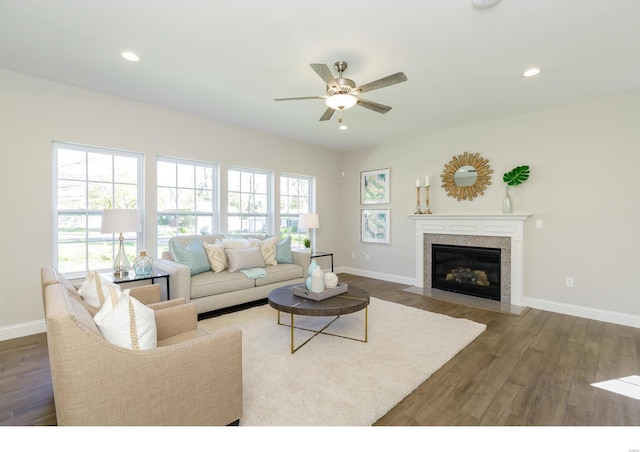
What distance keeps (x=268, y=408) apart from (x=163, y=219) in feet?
10.4

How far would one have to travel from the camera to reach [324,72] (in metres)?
2.22

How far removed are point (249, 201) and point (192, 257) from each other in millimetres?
1709

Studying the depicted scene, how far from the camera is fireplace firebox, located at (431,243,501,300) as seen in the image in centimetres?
439

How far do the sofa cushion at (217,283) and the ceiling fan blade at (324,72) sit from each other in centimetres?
252

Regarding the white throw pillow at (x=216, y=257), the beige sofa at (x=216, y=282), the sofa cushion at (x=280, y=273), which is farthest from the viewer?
the sofa cushion at (x=280, y=273)

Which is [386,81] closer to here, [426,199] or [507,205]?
[507,205]

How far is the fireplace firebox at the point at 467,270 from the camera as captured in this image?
4387 mm

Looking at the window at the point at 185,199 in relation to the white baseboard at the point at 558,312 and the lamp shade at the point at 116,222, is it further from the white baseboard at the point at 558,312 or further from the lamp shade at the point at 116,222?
the white baseboard at the point at 558,312

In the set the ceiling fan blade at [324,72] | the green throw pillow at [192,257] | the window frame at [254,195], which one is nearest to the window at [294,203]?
the window frame at [254,195]

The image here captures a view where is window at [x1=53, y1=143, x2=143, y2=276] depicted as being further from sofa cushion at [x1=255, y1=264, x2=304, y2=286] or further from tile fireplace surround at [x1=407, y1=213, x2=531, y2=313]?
tile fireplace surround at [x1=407, y1=213, x2=531, y2=313]

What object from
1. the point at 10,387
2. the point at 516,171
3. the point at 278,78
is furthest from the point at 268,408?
the point at 516,171

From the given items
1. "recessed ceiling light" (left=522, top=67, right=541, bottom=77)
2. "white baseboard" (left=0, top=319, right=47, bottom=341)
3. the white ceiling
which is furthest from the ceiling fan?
"white baseboard" (left=0, top=319, right=47, bottom=341)

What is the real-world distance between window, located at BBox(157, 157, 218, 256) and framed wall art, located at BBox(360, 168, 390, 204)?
117 inches

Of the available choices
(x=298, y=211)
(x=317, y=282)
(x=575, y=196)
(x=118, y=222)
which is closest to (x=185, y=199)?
(x=118, y=222)
